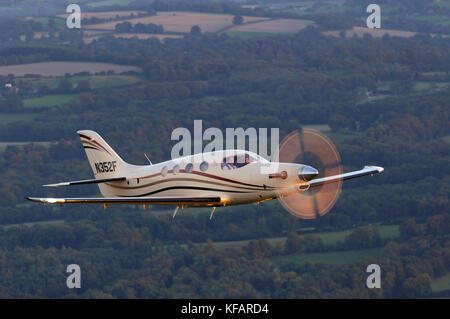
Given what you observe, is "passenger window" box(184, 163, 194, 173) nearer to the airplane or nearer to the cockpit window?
the airplane

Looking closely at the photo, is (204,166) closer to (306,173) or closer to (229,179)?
(229,179)

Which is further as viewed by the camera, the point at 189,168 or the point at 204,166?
the point at 189,168

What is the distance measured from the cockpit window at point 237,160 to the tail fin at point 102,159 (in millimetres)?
10042

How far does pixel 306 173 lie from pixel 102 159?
17.8 meters

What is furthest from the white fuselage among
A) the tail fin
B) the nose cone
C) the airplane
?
the tail fin

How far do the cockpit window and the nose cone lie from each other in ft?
10.1

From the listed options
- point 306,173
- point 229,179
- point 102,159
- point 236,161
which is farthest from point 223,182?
point 102,159

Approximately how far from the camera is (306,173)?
57781 millimetres

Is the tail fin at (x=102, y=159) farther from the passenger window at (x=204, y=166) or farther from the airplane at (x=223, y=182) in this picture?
the passenger window at (x=204, y=166)

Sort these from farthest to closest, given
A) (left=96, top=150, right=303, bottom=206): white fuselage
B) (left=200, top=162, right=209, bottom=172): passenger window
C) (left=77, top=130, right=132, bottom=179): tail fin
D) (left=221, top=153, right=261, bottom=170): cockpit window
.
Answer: (left=77, top=130, right=132, bottom=179): tail fin
(left=200, top=162, right=209, bottom=172): passenger window
(left=221, top=153, right=261, bottom=170): cockpit window
(left=96, top=150, right=303, bottom=206): white fuselage

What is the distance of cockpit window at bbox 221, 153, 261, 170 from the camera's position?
5978cm
